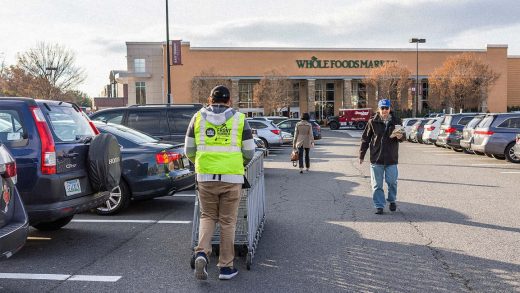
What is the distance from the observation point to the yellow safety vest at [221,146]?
5176 mm

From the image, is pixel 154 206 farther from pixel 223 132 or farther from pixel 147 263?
pixel 223 132

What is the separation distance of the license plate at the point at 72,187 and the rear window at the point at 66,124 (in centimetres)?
50

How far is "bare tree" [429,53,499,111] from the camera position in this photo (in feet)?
212

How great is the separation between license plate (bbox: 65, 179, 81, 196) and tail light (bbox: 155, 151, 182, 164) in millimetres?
2243

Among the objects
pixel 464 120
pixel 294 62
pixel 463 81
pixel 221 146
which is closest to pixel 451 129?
pixel 464 120

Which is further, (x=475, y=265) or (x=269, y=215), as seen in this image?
(x=269, y=215)

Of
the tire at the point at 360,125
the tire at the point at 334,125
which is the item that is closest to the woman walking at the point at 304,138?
the tire at the point at 360,125

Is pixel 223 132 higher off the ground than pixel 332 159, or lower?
higher

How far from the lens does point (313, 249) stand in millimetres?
6285

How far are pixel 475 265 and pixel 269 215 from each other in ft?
12.0

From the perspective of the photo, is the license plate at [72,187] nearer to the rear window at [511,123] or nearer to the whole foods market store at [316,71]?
the rear window at [511,123]

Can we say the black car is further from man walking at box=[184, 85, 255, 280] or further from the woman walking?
the woman walking

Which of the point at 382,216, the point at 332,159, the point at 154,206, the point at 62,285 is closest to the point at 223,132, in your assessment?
the point at 62,285

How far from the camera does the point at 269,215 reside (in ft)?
28.0
